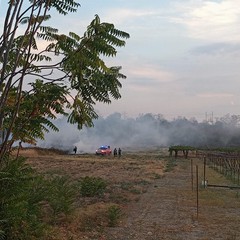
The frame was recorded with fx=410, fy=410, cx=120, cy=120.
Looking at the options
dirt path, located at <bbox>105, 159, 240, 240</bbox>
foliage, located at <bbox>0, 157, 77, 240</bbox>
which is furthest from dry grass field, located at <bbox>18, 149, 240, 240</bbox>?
foliage, located at <bbox>0, 157, 77, 240</bbox>

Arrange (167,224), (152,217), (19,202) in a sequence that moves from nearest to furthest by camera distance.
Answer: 1. (19,202)
2. (167,224)
3. (152,217)

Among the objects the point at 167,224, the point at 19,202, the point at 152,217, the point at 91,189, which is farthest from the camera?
the point at 91,189

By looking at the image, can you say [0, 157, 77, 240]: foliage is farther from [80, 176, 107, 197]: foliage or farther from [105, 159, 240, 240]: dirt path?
[80, 176, 107, 197]: foliage

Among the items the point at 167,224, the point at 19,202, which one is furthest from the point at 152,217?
the point at 19,202

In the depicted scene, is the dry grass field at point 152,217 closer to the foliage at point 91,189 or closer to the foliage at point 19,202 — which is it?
the foliage at point 91,189

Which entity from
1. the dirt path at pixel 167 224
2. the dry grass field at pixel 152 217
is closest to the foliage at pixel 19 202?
the dry grass field at pixel 152 217

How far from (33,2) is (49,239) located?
4656 millimetres

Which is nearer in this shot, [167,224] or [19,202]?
[19,202]

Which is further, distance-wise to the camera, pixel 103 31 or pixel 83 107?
pixel 83 107

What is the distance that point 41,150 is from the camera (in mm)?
58219

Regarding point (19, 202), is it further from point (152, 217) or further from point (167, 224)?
point (152, 217)

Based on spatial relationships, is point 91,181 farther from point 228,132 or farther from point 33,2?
point 228,132

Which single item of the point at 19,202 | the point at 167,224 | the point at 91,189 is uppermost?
the point at 19,202

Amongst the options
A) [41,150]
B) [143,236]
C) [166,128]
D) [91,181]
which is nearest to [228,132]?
[166,128]
